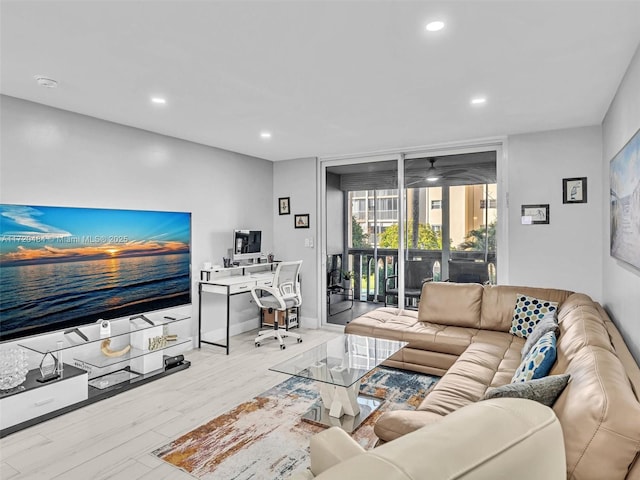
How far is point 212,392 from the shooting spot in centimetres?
339

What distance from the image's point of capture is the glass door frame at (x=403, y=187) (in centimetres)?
446

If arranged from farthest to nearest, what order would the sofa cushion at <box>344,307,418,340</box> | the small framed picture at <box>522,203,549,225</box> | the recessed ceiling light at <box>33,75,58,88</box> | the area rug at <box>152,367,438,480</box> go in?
the small framed picture at <box>522,203,549,225</box> < the sofa cushion at <box>344,307,418,340</box> < the recessed ceiling light at <box>33,75,58,88</box> < the area rug at <box>152,367,438,480</box>

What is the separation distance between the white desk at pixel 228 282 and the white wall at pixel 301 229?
67 centimetres

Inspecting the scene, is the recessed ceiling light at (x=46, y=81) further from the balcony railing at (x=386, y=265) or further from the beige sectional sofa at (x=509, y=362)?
the balcony railing at (x=386, y=265)

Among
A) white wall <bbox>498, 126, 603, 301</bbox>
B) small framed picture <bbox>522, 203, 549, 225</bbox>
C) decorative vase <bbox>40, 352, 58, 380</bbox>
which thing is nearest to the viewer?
decorative vase <bbox>40, 352, 58, 380</bbox>

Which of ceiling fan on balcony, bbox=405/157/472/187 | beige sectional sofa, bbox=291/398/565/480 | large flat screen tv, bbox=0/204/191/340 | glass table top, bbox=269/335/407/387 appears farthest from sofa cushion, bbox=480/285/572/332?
large flat screen tv, bbox=0/204/191/340

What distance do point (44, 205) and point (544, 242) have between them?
489 centimetres

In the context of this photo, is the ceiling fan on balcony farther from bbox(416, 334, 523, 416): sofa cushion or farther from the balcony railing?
bbox(416, 334, 523, 416): sofa cushion

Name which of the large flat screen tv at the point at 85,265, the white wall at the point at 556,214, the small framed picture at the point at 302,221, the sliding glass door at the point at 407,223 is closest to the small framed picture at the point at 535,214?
the white wall at the point at 556,214

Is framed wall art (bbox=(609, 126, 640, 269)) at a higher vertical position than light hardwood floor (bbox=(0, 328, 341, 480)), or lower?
higher

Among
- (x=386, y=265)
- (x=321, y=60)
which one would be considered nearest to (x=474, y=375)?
(x=321, y=60)

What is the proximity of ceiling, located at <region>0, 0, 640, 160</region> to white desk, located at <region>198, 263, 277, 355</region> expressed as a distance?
1.81 m

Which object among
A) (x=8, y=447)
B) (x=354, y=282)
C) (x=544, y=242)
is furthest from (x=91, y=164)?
(x=544, y=242)

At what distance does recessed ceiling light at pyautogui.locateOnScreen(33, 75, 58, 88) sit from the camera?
2.69m
